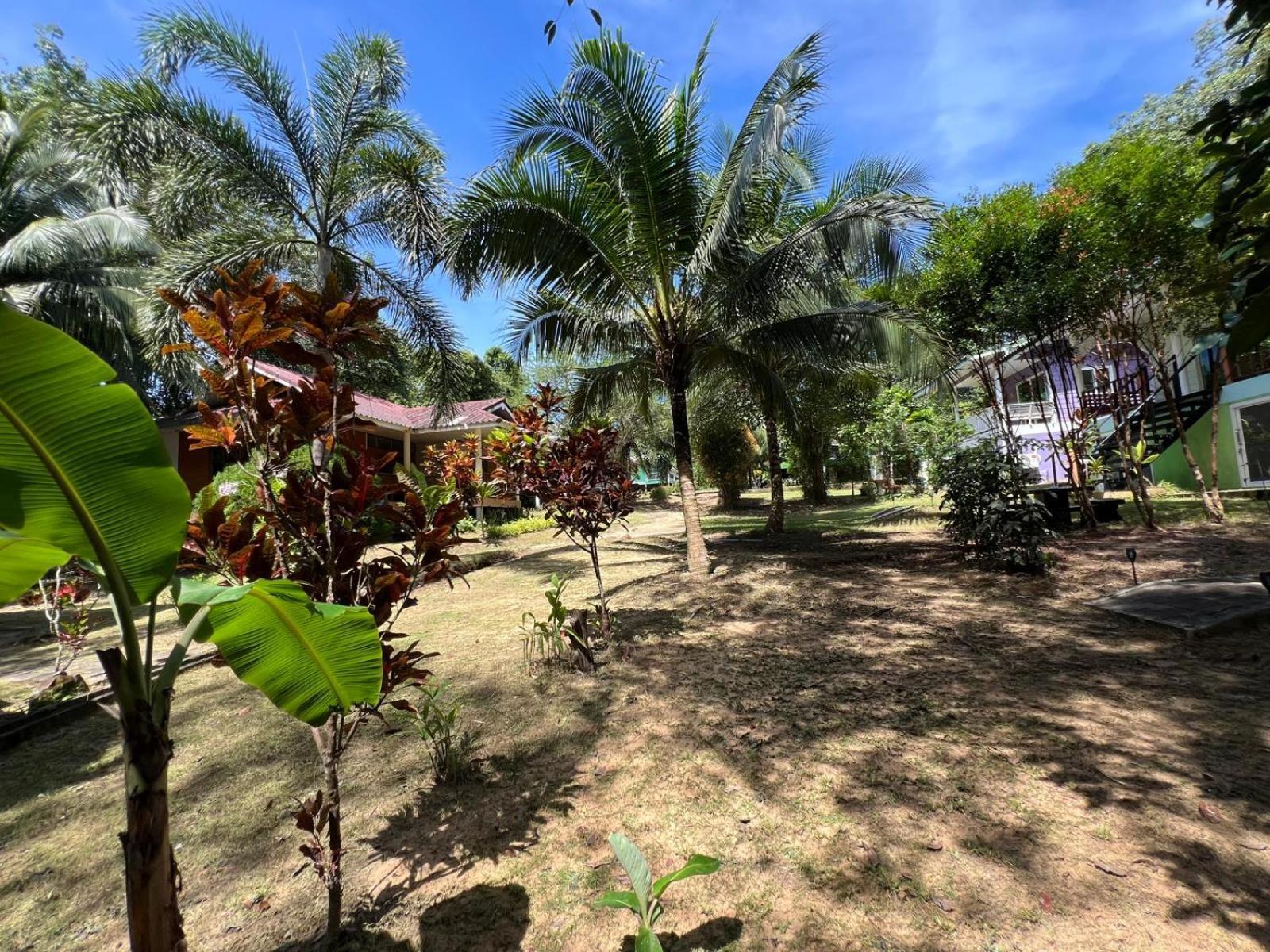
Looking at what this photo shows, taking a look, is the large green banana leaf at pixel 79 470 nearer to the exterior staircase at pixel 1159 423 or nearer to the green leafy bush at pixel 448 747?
the green leafy bush at pixel 448 747

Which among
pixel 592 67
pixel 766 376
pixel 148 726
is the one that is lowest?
pixel 148 726

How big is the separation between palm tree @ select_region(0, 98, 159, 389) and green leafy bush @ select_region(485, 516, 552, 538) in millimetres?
9906

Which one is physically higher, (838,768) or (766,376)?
(766,376)

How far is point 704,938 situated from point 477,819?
1.31 meters

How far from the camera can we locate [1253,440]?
1303 centimetres

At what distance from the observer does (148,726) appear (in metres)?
1.34

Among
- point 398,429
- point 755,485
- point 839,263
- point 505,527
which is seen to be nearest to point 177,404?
point 398,429

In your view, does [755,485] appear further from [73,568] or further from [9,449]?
[9,449]

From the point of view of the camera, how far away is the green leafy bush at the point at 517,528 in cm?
1504

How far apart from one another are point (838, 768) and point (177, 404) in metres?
26.1

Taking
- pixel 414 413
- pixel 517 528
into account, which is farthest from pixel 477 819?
pixel 414 413

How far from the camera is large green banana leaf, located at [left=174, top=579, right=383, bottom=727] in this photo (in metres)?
1.46

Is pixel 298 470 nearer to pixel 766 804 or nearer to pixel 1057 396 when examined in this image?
pixel 766 804

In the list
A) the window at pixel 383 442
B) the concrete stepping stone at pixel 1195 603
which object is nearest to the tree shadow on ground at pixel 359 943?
the concrete stepping stone at pixel 1195 603
